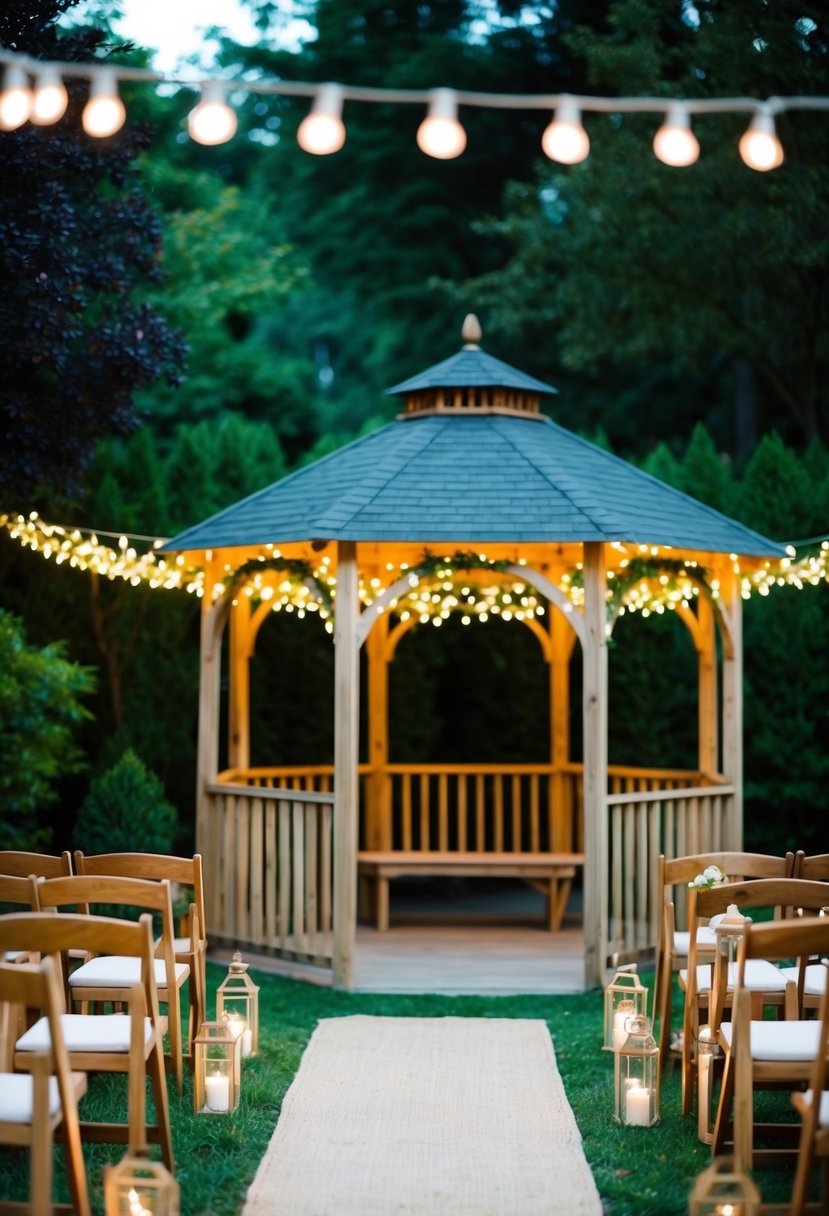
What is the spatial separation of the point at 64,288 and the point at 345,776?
3.73 metres

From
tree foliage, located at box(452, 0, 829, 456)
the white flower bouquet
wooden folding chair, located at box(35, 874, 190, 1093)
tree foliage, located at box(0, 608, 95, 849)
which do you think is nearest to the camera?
wooden folding chair, located at box(35, 874, 190, 1093)

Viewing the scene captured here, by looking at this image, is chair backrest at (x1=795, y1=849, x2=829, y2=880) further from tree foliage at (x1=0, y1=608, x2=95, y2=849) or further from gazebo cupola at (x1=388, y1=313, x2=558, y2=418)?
tree foliage at (x1=0, y1=608, x2=95, y2=849)

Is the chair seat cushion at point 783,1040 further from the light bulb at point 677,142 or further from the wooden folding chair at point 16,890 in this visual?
the light bulb at point 677,142

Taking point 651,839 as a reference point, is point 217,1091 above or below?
below

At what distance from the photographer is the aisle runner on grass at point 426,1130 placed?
5.31m

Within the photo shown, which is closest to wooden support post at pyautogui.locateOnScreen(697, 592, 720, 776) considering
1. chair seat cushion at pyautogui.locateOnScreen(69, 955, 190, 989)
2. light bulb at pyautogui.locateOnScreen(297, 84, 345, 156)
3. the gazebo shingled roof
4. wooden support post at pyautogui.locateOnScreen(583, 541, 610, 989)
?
the gazebo shingled roof

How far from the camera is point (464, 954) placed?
1059cm

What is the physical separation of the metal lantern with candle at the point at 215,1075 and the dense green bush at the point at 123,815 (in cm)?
421

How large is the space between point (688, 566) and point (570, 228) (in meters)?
8.42

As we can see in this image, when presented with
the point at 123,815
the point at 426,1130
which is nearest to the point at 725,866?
the point at 426,1130

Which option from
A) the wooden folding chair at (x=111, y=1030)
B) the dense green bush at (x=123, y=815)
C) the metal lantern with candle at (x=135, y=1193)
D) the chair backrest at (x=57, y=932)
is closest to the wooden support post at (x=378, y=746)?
the dense green bush at (x=123, y=815)

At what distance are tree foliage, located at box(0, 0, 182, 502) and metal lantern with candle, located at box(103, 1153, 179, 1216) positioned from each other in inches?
229

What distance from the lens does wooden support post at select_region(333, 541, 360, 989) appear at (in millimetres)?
9430

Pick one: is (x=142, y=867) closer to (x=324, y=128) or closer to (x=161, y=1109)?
(x=161, y=1109)
